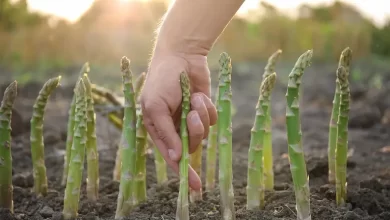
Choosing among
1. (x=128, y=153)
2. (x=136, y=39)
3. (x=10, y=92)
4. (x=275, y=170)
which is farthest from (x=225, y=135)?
(x=136, y=39)

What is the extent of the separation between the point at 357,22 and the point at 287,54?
3.52 metres

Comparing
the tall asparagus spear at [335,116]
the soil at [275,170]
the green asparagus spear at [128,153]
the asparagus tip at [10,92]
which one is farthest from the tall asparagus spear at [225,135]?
the asparagus tip at [10,92]

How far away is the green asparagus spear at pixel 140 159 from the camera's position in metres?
2.99

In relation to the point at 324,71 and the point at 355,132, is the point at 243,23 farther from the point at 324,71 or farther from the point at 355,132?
the point at 355,132

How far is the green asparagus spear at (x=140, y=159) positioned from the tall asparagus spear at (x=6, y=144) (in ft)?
2.21

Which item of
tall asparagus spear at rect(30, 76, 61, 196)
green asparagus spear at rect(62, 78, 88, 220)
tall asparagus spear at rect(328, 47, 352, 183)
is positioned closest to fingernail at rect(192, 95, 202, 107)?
green asparagus spear at rect(62, 78, 88, 220)

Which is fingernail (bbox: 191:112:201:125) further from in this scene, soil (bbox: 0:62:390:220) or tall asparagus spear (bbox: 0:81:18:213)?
tall asparagus spear (bbox: 0:81:18:213)

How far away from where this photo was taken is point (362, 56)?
50.9 ft

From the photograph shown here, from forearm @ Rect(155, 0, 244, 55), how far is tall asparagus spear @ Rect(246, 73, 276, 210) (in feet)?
1.28

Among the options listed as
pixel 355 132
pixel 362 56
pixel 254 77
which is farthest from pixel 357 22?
pixel 355 132

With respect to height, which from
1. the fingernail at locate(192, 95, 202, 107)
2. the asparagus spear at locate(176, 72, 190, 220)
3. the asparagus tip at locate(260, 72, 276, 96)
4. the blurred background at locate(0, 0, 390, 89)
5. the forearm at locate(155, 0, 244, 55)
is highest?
the blurred background at locate(0, 0, 390, 89)

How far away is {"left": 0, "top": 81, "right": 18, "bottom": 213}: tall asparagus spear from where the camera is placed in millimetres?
2924

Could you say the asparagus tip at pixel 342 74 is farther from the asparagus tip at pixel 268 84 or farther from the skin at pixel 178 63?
the skin at pixel 178 63

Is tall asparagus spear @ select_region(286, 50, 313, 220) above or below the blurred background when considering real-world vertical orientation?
below
